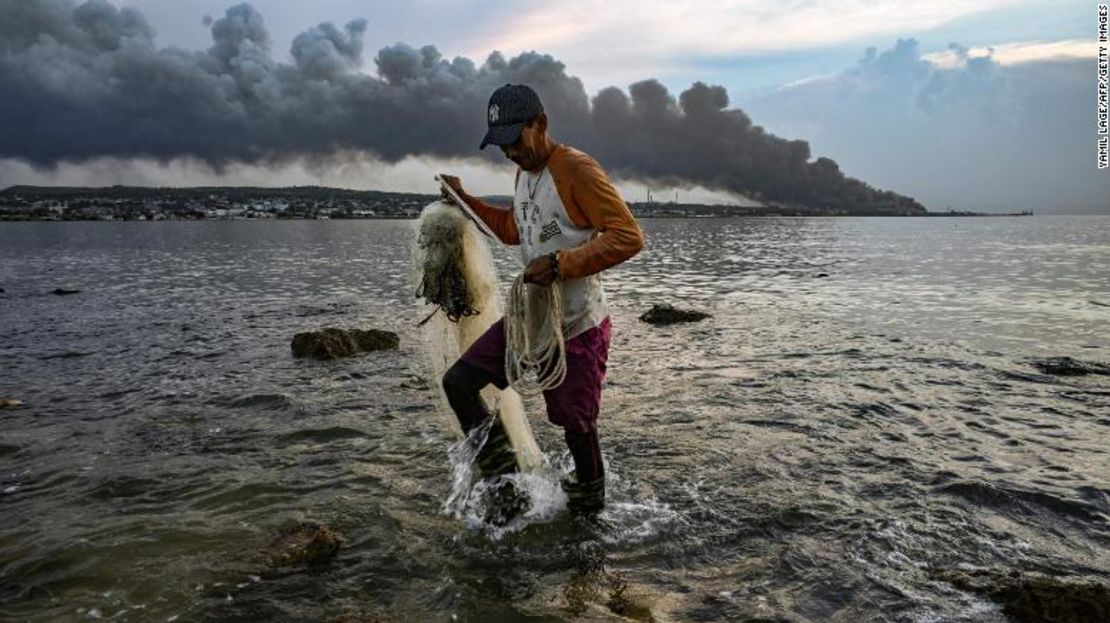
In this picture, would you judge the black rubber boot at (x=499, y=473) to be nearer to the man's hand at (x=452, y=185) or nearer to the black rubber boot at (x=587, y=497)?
the black rubber boot at (x=587, y=497)

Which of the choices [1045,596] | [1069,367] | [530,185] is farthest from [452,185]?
[1069,367]

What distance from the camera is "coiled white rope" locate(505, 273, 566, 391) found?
5547mm

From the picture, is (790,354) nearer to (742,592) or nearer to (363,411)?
(363,411)

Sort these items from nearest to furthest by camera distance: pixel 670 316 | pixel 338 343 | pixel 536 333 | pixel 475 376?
1. pixel 536 333
2. pixel 475 376
3. pixel 338 343
4. pixel 670 316

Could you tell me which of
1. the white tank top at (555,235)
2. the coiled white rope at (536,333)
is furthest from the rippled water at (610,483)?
the white tank top at (555,235)

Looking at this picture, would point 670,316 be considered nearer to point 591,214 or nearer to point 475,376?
point 475,376

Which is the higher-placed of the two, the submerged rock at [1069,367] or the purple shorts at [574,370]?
the purple shorts at [574,370]

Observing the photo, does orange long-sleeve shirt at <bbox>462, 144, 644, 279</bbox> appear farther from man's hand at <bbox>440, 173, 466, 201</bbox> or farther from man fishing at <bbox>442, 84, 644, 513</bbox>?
man's hand at <bbox>440, 173, 466, 201</bbox>

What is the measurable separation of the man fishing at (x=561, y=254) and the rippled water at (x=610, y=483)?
31.3 inches

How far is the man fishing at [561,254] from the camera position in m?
5.19

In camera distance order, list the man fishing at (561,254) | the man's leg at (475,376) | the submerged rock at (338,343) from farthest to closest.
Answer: the submerged rock at (338,343) → the man's leg at (475,376) → the man fishing at (561,254)

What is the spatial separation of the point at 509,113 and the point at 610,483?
3754 mm

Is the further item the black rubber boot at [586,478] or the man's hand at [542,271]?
the black rubber boot at [586,478]

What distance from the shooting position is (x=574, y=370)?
18.6 ft
